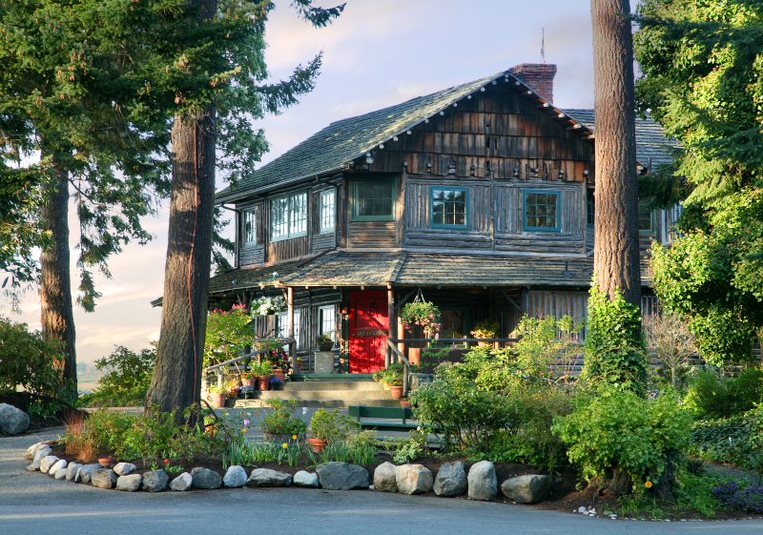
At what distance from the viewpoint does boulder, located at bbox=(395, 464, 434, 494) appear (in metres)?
14.1

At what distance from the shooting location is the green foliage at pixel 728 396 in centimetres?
2107

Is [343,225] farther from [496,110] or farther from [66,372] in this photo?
[66,372]

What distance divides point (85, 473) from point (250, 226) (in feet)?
68.8

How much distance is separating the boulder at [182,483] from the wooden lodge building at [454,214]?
598 inches

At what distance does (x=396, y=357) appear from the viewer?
92.2ft

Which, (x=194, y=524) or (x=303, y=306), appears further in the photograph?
(x=303, y=306)

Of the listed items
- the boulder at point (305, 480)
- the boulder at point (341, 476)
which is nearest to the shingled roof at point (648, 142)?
the boulder at point (341, 476)

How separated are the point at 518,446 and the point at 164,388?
18.3 feet

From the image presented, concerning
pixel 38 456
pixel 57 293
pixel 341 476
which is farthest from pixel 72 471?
pixel 57 293

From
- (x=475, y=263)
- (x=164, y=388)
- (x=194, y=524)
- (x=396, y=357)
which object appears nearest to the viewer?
(x=194, y=524)

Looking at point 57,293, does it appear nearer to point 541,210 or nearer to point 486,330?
point 486,330

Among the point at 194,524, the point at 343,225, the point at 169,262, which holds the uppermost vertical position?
the point at 343,225

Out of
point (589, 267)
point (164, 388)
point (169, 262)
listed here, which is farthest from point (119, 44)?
point (589, 267)

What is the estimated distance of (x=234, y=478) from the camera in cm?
1421
